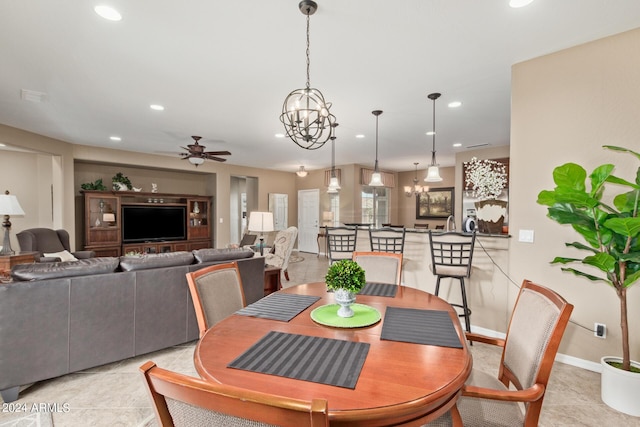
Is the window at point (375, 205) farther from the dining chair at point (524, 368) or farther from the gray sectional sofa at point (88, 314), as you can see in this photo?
the dining chair at point (524, 368)

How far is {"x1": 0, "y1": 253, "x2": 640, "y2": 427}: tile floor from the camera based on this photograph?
1.89m

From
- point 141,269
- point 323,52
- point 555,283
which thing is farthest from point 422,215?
point 141,269

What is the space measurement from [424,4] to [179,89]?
8.79 ft

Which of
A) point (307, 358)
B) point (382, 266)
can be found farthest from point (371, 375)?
point (382, 266)

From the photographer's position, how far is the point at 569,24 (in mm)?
2193

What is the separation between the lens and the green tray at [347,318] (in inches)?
56.0

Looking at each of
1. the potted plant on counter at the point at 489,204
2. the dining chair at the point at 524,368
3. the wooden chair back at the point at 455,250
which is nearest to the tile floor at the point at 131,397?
the wooden chair back at the point at 455,250

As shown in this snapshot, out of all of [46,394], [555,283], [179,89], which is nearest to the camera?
[46,394]

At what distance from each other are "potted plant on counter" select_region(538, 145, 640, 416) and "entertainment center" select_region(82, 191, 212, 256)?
7.38m

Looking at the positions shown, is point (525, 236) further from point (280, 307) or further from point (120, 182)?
point (120, 182)

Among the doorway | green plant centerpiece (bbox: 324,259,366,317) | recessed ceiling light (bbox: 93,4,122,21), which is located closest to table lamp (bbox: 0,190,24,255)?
recessed ceiling light (bbox: 93,4,122,21)

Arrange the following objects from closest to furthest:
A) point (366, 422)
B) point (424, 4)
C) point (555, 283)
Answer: point (366, 422) → point (424, 4) → point (555, 283)

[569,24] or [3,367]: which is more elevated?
[569,24]

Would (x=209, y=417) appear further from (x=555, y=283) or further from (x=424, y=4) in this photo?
(x=555, y=283)
